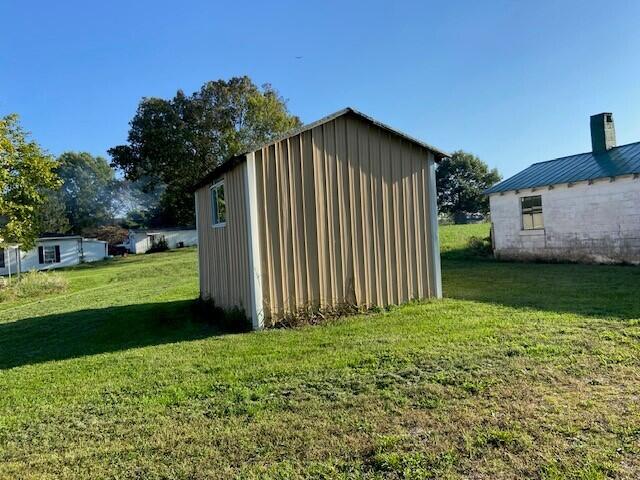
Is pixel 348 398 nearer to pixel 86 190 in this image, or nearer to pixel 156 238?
pixel 156 238

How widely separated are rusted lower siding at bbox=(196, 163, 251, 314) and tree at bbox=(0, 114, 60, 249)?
423 inches

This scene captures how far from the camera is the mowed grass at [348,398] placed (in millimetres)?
3078

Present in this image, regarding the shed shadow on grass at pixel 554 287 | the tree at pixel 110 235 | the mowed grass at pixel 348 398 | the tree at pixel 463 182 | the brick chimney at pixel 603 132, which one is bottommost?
the mowed grass at pixel 348 398

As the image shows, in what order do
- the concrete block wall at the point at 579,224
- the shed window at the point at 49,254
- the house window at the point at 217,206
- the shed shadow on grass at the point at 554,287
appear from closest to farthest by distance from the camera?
the shed shadow on grass at the point at 554,287 < the house window at the point at 217,206 < the concrete block wall at the point at 579,224 < the shed window at the point at 49,254

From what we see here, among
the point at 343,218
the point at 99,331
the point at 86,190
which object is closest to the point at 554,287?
the point at 343,218

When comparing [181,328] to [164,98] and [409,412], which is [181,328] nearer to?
[409,412]

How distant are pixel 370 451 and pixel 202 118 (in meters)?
31.5

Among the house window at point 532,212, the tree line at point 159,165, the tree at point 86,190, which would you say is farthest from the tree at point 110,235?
the house window at point 532,212

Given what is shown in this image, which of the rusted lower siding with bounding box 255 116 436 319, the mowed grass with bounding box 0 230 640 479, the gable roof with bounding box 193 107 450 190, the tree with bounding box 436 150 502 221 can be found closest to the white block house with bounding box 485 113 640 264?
the mowed grass with bounding box 0 230 640 479

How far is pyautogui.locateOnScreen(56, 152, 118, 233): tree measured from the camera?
62.1m

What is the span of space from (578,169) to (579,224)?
209 centimetres

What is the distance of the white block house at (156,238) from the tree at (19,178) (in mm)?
25831

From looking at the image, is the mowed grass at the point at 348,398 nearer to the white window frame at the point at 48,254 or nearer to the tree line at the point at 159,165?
the tree line at the point at 159,165

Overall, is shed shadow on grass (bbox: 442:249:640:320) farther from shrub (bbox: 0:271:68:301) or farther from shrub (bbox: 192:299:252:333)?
shrub (bbox: 0:271:68:301)
